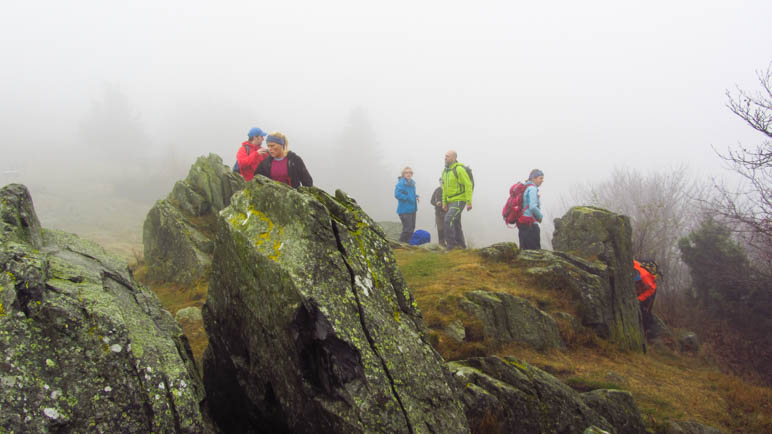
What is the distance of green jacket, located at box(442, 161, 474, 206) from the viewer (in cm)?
1659

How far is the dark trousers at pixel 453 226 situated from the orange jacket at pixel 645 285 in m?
7.27

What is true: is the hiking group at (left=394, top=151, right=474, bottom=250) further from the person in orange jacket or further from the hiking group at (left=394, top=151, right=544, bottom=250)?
the person in orange jacket

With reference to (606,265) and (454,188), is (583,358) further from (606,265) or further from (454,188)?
(454,188)

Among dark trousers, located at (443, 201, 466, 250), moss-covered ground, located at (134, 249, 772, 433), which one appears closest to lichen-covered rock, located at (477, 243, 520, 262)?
moss-covered ground, located at (134, 249, 772, 433)

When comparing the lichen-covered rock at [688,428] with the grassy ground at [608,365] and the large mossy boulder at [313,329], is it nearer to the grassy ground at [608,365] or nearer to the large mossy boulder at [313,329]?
the grassy ground at [608,365]

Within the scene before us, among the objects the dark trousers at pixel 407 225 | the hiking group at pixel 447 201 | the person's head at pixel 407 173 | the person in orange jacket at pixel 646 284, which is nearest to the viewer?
the person in orange jacket at pixel 646 284

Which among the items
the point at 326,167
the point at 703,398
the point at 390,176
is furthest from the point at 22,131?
the point at 703,398

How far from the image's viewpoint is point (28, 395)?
3.55 metres

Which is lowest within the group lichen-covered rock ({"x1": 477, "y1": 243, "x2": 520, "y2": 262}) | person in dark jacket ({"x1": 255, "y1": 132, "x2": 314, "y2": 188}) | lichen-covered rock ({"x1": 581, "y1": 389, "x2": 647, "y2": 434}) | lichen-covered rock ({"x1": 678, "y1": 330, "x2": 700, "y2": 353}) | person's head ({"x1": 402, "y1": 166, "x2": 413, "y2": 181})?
lichen-covered rock ({"x1": 678, "y1": 330, "x2": 700, "y2": 353})

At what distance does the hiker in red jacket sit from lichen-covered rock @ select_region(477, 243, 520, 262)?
29.2ft

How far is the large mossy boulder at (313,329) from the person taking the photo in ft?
15.9

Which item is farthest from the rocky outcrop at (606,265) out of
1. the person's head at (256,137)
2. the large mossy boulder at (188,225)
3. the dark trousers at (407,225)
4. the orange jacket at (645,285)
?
the large mossy boulder at (188,225)

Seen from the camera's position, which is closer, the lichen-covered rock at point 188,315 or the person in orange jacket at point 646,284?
the lichen-covered rock at point 188,315

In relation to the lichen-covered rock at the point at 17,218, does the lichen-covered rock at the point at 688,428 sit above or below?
below
